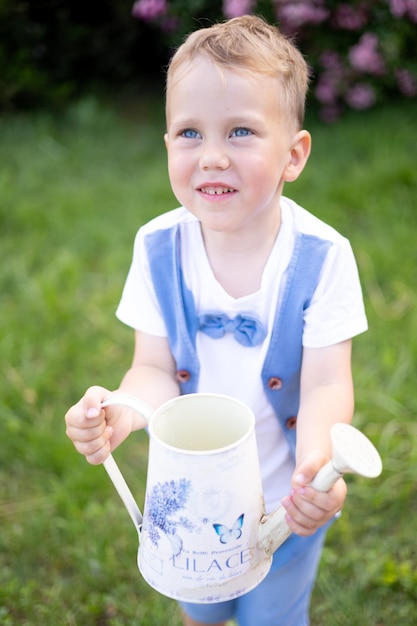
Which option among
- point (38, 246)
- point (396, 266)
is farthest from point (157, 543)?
point (38, 246)

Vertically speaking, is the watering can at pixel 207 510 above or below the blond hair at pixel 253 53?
below

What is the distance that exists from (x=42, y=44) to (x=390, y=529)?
3.89m

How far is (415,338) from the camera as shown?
2.60 metres

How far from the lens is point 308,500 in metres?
1.04

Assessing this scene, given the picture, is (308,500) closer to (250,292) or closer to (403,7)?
(250,292)

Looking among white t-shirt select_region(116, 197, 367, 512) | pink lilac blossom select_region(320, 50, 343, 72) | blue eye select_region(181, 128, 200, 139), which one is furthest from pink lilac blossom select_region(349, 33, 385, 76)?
blue eye select_region(181, 128, 200, 139)

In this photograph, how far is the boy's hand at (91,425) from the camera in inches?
44.7

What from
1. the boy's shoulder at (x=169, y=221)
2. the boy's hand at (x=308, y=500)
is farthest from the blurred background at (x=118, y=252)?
the boy's hand at (x=308, y=500)

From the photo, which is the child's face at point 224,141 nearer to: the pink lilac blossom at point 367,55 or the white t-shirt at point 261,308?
the white t-shirt at point 261,308

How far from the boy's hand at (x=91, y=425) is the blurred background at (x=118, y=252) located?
81 cm

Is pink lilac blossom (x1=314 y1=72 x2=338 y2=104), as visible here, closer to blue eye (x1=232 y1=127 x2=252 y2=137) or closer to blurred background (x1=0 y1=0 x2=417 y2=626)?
blurred background (x1=0 y1=0 x2=417 y2=626)

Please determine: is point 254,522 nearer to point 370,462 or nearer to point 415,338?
point 370,462

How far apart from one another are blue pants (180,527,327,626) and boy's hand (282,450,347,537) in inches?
16.3

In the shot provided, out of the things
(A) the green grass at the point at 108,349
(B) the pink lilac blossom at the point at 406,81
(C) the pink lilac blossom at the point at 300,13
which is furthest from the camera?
(B) the pink lilac blossom at the point at 406,81
